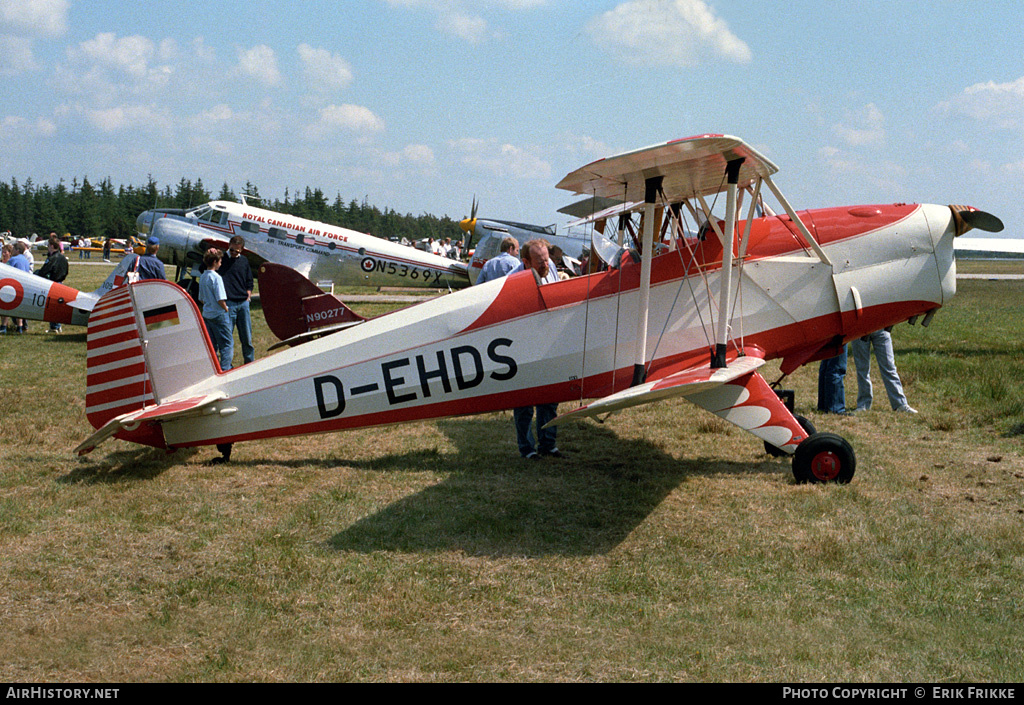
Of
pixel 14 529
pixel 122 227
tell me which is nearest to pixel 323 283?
pixel 14 529

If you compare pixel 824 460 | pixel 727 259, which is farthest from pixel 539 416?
pixel 824 460

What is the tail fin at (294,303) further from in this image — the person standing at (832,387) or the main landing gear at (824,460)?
the main landing gear at (824,460)

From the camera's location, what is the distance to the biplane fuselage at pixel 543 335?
6145 millimetres

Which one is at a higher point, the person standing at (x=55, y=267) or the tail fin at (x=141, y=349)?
the person standing at (x=55, y=267)

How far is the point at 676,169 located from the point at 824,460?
2.34 m

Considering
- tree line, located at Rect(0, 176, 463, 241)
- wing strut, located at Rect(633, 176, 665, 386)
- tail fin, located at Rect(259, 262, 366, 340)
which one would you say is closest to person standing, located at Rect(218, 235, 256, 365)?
tail fin, located at Rect(259, 262, 366, 340)

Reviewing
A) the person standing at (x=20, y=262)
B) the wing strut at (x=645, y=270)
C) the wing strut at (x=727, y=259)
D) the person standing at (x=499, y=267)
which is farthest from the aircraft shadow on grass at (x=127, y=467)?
the person standing at (x=20, y=262)

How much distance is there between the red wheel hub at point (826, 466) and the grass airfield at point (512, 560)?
136mm

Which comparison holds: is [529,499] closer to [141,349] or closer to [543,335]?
[543,335]

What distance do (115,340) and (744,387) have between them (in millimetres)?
4811

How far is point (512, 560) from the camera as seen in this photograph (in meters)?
4.52

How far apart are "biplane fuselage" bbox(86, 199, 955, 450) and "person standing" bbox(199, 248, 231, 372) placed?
2.60m

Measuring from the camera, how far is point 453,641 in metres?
3.54

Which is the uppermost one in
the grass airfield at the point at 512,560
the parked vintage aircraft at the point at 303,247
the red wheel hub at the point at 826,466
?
the parked vintage aircraft at the point at 303,247
